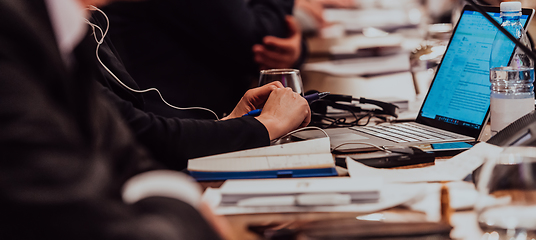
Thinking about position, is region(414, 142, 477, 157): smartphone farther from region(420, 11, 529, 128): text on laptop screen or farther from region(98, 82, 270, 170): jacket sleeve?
region(98, 82, 270, 170): jacket sleeve

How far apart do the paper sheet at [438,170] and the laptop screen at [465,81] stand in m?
0.22

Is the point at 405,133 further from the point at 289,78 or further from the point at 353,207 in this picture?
the point at 353,207

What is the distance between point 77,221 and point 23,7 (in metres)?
0.18

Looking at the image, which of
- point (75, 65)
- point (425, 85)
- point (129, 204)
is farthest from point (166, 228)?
point (425, 85)

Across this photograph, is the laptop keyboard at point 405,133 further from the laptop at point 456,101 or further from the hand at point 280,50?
the hand at point 280,50

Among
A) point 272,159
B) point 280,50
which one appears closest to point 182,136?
point 272,159

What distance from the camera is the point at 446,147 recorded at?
0.87 metres

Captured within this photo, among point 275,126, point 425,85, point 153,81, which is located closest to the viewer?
point 275,126

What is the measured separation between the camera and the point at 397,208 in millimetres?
599

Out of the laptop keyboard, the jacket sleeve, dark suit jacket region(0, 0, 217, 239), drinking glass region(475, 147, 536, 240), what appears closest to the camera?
dark suit jacket region(0, 0, 217, 239)

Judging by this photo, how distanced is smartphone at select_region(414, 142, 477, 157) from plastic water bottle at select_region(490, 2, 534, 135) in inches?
3.0

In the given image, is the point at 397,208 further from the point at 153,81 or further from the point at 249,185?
the point at 153,81

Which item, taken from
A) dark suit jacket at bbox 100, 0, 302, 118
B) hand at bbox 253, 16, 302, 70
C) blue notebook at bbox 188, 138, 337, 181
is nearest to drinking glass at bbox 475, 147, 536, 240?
blue notebook at bbox 188, 138, 337, 181

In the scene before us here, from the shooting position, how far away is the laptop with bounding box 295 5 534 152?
→ 964mm
